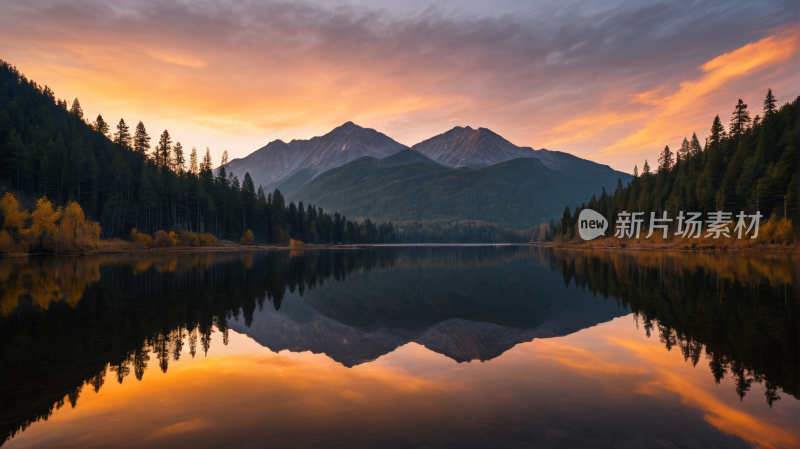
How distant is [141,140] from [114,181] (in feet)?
103

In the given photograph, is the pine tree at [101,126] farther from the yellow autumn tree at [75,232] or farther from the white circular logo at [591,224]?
the white circular logo at [591,224]

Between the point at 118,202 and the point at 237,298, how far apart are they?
9581cm

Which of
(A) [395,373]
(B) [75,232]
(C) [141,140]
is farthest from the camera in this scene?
(C) [141,140]

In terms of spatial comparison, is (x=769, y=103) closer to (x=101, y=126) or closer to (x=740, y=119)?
(x=740, y=119)

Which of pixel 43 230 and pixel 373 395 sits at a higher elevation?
pixel 43 230

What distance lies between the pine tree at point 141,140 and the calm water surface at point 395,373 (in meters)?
124

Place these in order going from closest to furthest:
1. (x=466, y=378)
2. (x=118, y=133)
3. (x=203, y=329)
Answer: (x=466, y=378) < (x=203, y=329) < (x=118, y=133)

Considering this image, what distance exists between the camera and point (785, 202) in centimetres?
7881

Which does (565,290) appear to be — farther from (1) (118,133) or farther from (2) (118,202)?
(1) (118,133)

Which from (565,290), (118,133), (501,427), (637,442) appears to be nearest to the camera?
(637,442)

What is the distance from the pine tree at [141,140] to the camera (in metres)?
129

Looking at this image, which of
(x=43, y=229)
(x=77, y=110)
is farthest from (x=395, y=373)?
(x=77, y=110)

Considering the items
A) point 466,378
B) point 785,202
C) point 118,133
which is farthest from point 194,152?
point 785,202

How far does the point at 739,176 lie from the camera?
9550cm
